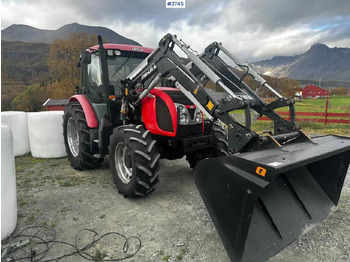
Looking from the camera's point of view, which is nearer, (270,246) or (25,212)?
(270,246)

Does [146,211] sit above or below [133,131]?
below

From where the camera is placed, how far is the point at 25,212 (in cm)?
→ 368

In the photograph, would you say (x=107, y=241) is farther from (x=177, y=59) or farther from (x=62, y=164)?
(x=62, y=164)

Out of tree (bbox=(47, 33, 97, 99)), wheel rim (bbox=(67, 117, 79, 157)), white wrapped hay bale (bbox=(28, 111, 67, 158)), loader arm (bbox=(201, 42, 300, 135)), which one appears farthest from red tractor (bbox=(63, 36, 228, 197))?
tree (bbox=(47, 33, 97, 99))

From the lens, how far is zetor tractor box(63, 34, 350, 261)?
2.42 metres

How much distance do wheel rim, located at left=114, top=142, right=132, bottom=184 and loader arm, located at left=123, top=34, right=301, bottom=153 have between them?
792 millimetres

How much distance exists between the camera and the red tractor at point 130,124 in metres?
3.78

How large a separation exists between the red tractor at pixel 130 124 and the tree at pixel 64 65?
106ft

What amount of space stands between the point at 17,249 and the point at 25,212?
0.99m

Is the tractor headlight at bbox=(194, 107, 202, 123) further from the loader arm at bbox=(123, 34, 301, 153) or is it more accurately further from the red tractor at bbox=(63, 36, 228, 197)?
the loader arm at bbox=(123, 34, 301, 153)

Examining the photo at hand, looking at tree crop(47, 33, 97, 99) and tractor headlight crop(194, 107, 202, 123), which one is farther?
tree crop(47, 33, 97, 99)

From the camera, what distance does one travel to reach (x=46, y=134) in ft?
22.1

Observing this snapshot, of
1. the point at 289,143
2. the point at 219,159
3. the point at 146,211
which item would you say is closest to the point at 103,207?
the point at 146,211

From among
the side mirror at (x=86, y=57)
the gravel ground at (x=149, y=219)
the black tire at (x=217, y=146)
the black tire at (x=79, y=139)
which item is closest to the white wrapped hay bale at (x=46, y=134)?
the black tire at (x=79, y=139)
